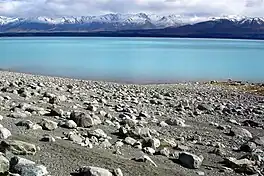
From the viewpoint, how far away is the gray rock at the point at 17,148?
6645 millimetres

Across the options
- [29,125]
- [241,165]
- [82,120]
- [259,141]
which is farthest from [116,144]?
[259,141]

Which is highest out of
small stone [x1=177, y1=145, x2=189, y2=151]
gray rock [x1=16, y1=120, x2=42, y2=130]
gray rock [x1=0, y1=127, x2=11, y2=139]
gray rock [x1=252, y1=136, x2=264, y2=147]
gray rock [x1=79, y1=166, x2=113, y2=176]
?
gray rock [x1=0, y1=127, x2=11, y2=139]

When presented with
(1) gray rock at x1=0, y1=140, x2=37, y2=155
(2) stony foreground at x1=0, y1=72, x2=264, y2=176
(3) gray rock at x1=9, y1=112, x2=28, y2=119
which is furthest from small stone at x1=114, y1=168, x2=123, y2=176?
(3) gray rock at x1=9, y1=112, x2=28, y2=119

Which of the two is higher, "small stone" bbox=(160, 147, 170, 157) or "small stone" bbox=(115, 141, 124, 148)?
"small stone" bbox=(115, 141, 124, 148)

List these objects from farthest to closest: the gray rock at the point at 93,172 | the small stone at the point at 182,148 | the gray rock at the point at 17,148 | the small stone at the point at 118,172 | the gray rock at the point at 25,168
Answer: the small stone at the point at 182,148
the gray rock at the point at 17,148
the small stone at the point at 118,172
the gray rock at the point at 93,172
the gray rock at the point at 25,168

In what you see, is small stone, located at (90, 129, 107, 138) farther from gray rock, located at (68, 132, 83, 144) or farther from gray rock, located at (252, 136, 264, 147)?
gray rock, located at (252, 136, 264, 147)

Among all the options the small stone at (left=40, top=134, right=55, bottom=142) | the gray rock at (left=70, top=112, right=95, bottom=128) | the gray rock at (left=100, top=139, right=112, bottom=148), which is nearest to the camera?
the small stone at (left=40, top=134, right=55, bottom=142)

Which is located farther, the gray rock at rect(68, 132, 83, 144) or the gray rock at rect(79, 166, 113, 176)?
the gray rock at rect(68, 132, 83, 144)

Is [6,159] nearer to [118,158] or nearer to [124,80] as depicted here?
[118,158]

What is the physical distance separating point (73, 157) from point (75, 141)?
3.96 ft

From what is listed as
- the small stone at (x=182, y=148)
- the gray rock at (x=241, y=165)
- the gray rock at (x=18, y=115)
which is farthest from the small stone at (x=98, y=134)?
the gray rock at (x=241, y=165)

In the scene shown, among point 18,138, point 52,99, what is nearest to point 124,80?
point 52,99

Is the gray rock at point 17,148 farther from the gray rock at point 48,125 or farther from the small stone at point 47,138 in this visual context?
the gray rock at point 48,125

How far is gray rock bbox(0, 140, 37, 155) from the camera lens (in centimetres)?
664
